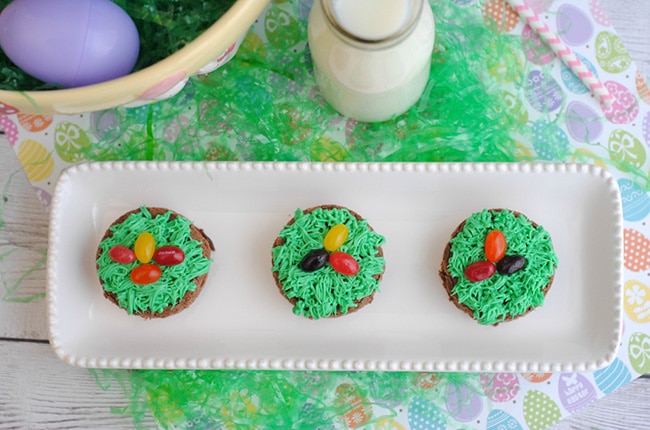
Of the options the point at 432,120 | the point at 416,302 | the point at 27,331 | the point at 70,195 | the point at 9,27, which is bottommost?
the point at 27,331

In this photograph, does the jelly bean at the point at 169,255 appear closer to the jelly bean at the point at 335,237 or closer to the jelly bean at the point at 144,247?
the jelly bean at the point at 144,247

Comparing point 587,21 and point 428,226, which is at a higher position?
point 587,21

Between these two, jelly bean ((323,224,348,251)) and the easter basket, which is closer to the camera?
the easter basket

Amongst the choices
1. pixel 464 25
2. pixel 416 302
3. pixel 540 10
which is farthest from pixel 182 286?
pixel 540 10

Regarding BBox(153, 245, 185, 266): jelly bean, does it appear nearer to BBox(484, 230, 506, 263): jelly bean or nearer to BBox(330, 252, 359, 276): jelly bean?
BBox(330, 252, 359, 276): jelly bean

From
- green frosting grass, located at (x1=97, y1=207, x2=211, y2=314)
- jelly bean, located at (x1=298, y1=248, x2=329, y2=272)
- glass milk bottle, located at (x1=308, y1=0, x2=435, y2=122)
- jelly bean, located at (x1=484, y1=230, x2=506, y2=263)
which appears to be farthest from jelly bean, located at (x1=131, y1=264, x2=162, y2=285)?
jelly bean, located at (x1=484, y1=230, x2=506, y2=263)

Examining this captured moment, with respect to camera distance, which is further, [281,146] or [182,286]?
[281,146]

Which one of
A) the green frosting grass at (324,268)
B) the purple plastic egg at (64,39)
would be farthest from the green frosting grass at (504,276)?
the purple plastic egg at (64,39)

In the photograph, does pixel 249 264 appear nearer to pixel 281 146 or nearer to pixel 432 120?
pixel 281 146
